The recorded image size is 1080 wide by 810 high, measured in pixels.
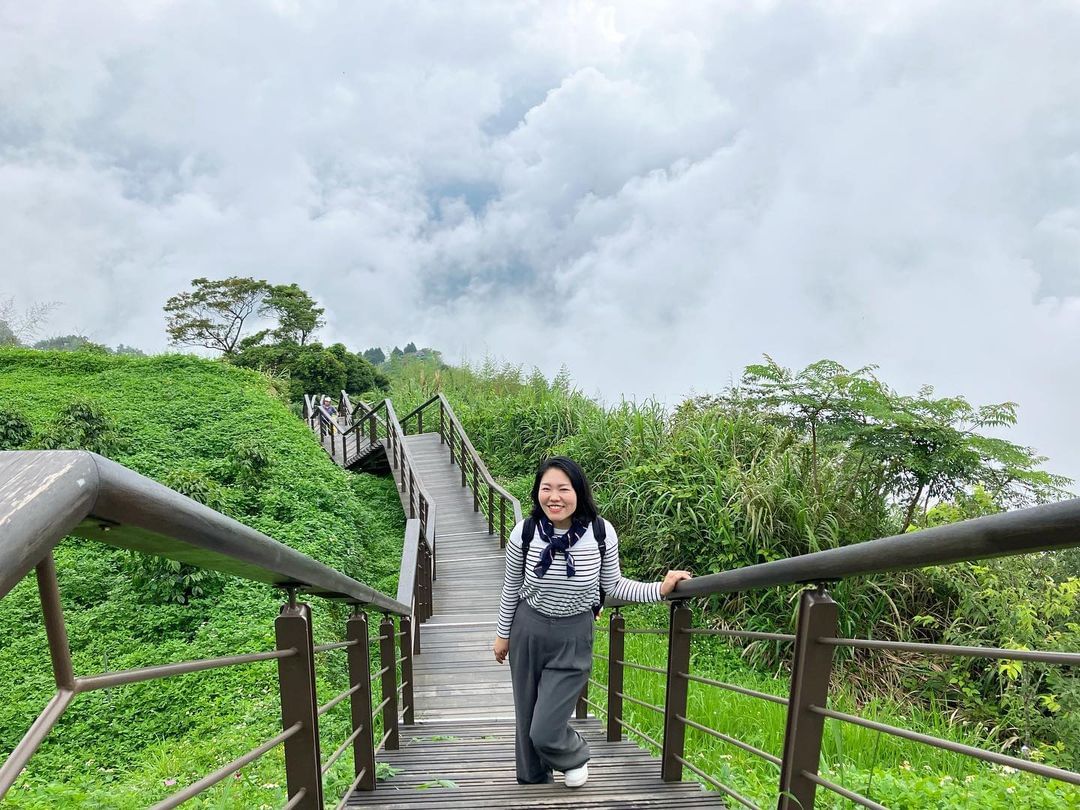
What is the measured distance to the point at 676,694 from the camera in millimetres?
2385

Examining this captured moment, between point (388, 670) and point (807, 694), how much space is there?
1886 millimetres

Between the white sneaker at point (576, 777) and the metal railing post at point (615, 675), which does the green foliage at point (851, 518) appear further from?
the white sneaker at point (576, 777)

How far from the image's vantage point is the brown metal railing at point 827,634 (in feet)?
3.11

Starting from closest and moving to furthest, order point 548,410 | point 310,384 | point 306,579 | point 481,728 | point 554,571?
1. point 306,579
2. point 554,571
3. point 481,728
4. point 548,410
5. point 310,384

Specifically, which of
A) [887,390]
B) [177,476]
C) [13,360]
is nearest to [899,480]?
[887,390]

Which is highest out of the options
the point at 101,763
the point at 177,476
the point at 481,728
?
the point at 177,476

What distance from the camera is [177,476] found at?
704 centimetres

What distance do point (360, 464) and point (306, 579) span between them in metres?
13.1

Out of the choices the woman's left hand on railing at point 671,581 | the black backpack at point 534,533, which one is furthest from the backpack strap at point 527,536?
the woman's left hand on railing at point 671,581

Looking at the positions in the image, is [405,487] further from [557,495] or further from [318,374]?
[318,374]

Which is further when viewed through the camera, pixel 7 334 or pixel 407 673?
pixel 7 334

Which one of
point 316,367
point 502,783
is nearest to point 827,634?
point 502,783

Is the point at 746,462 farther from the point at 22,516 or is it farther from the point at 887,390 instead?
the point at 22,516

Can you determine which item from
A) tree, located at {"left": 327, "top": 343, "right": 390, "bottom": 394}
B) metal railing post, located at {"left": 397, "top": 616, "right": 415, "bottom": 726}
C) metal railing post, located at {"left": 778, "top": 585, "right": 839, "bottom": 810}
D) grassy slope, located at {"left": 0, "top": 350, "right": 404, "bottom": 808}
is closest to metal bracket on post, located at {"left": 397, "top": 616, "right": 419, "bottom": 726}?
metal railing post, located at {"left": 397, "top": 616, "right": 415, "bottom": 726}
